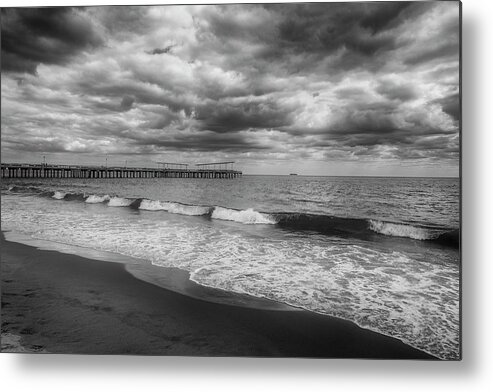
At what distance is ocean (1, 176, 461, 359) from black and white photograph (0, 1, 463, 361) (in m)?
0.02

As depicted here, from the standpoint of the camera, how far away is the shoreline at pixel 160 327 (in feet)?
6.82

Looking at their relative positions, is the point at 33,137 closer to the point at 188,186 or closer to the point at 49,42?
the point at 49,42

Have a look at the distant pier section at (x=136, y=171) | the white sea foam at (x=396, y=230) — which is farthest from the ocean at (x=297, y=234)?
the distant pier section at (x=136, y=171)

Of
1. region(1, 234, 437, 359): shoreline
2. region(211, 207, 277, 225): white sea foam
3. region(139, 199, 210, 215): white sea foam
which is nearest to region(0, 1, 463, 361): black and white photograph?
region(1, 234, 437, 359): shoreline

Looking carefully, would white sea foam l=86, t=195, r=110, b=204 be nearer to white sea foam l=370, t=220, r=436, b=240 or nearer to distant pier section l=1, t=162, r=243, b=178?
distant pier section l=1, t=162, r=243, b=178

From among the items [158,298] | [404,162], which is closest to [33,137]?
[158,298]

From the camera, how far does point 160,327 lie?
2164 mm

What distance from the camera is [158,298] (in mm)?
2361

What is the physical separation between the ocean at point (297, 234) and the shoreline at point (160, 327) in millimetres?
143

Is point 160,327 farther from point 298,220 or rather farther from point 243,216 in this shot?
point 298,220

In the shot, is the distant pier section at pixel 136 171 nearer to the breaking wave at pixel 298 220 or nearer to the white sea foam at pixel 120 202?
the breaking wave at pixel 298 220

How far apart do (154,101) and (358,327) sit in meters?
2.42

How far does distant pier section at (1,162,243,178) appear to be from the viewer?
9.93ft

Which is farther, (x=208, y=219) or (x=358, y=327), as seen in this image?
(x=208, y=219)
